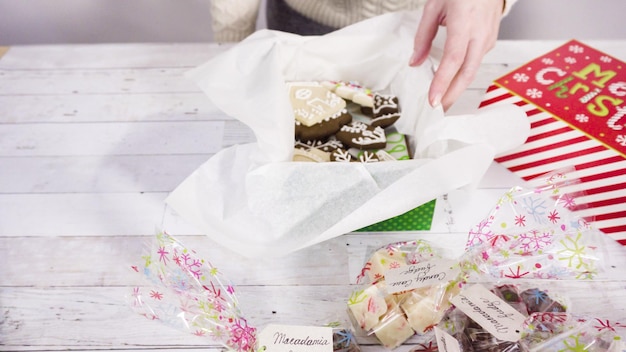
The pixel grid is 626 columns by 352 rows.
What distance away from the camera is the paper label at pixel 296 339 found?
0.67 metres

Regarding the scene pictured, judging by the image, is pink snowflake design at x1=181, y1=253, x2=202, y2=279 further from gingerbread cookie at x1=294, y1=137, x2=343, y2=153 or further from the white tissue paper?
gingerbread cookie at x1=294, y1=137, x2=343, y2=153

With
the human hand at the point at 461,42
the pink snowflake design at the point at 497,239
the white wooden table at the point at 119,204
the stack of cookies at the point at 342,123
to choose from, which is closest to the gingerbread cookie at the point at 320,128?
the stack of cookies at the point at 342,123

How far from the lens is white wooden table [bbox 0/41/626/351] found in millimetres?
822

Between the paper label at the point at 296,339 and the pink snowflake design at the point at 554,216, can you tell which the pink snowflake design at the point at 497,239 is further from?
the paper label at the point at 296,339

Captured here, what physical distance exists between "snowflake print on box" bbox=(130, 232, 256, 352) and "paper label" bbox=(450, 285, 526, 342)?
29 centimetres

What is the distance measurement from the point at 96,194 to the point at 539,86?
89 cm

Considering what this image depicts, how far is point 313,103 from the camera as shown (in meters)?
1.13

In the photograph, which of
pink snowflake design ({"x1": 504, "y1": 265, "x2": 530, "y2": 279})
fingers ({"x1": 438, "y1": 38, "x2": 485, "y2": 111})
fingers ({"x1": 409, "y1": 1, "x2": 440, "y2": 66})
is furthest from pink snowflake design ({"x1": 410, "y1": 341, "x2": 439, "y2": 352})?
fingers ({"x1": 409, "y1": 1, "x2": 440, "y2": 66})

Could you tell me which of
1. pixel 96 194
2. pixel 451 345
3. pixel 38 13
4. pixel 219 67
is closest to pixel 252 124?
pixel 219 67

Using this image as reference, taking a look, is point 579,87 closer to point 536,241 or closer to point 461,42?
point 461,42

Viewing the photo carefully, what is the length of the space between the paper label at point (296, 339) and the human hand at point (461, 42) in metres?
0.48

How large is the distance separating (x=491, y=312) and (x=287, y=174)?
14.5 inches

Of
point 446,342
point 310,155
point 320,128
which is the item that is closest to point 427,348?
point 446,342

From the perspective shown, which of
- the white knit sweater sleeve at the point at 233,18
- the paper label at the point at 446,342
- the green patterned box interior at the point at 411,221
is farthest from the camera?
the white knit sweater sleeve at the point at 233,18
